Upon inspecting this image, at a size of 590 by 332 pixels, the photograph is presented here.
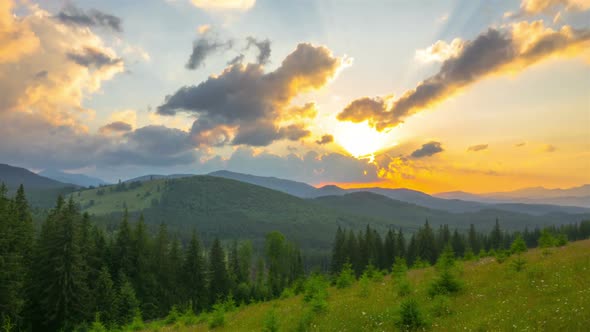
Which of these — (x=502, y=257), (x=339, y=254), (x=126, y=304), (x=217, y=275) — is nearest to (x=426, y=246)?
(x=339, y=254)

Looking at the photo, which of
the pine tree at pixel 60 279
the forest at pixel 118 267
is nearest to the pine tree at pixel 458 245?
the forest at pixel 118 267

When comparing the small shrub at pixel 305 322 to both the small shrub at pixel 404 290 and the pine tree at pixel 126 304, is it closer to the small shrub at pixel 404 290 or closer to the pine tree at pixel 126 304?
the small shrub at pixel 404 290

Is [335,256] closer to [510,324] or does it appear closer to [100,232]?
[100,232]

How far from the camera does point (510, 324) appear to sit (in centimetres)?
1054

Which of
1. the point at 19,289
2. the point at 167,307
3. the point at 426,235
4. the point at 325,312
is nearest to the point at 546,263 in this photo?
the point at 325,312

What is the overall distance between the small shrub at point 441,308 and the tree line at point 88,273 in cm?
1880

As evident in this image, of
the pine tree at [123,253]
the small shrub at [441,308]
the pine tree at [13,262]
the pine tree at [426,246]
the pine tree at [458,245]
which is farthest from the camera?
the pine tree at [458,245]

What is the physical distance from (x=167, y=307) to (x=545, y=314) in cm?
7156

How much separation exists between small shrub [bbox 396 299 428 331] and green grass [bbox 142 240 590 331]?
0.85 ft

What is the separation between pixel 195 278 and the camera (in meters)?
73.1

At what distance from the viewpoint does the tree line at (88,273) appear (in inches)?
1709

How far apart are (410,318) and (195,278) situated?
69418mm

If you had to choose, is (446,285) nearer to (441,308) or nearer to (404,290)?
(404,290)

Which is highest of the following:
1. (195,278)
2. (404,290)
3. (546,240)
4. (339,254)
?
(546,240)
